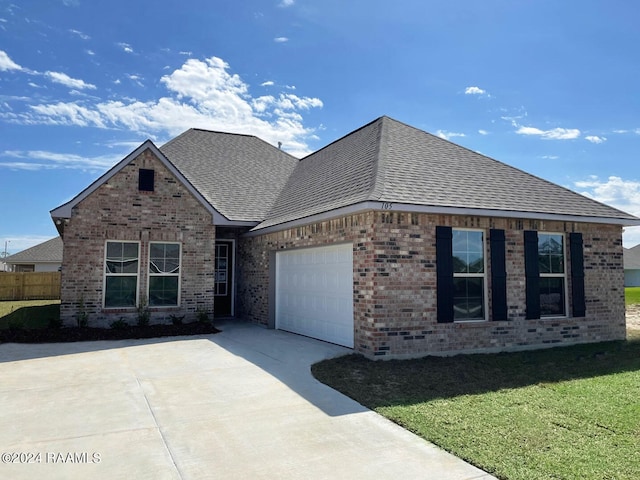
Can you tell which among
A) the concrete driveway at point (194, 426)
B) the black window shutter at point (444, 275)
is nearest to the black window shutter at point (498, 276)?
the black window shutter at point (444, 275)

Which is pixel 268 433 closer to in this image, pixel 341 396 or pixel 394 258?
pixel 341 396

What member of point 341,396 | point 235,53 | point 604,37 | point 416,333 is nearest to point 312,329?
point 416,333

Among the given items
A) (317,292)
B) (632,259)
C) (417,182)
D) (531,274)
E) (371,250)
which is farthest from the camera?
(632,259)

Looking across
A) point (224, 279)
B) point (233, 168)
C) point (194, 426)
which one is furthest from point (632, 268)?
point (194, 426)

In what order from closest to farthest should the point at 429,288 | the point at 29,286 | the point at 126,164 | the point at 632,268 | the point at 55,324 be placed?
the point at 429,288 → the point at 55,324 → the point at 126,164 → the point at 29,286 → the point at 632,268

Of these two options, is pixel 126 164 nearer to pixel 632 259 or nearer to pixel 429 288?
pixel 429 288

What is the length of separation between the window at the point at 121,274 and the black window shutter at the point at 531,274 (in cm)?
1032

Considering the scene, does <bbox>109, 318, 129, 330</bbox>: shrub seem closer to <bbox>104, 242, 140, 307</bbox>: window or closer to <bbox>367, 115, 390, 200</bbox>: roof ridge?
<bbox>104, 242, 140, 307</bbox>: window

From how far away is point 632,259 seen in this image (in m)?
48.8

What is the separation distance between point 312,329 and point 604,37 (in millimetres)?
9779

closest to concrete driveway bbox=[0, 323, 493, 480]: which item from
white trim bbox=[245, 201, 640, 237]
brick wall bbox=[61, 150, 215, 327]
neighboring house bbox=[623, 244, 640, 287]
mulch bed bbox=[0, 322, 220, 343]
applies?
mulch bed bbox=[0, 322, 220, 343]

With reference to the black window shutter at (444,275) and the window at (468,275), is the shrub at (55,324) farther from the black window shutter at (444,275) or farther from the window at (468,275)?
the window at (468,275)

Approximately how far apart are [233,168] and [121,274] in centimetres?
660

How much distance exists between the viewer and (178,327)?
1245 centimetres
